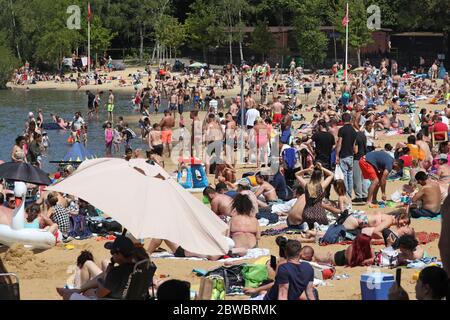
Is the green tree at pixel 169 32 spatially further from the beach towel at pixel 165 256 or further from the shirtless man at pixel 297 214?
the beach towel at pixel 165 256

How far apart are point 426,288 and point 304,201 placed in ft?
22.1

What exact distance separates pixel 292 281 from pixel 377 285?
0.89m

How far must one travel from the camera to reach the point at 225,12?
6066cm

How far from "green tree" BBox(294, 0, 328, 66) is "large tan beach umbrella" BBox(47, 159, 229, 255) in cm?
4733

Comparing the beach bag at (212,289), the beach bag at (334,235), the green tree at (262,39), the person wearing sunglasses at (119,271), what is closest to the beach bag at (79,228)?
the beach bag at (334,235)

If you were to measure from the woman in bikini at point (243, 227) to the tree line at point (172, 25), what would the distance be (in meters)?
43.8

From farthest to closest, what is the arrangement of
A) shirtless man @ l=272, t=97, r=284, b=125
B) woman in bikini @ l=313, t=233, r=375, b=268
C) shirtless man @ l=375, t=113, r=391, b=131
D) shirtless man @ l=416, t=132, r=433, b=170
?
shirtless man @ l=272, t=97, r=284, b=125, shirtless man @ l=375, t=113, r=391, b=131, shirtless man @ l=416, t=132, r=433, b=170, woman in bikini @ l=313, t=233, r=375, b=268

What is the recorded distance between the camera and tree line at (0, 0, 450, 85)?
5691 cm

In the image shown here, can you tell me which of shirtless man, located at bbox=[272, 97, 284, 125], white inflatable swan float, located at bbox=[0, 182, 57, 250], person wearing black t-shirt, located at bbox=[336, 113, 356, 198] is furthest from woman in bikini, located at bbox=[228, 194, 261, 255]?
shirtless man, located at bbox=[272, 97, 284, 125]

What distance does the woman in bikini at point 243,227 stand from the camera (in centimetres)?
1177

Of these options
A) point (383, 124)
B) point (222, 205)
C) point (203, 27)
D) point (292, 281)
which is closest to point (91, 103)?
point (383, 124)

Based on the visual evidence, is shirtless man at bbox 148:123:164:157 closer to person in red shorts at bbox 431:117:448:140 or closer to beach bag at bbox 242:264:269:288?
person in red shorts at bbox 431:117:448:140
